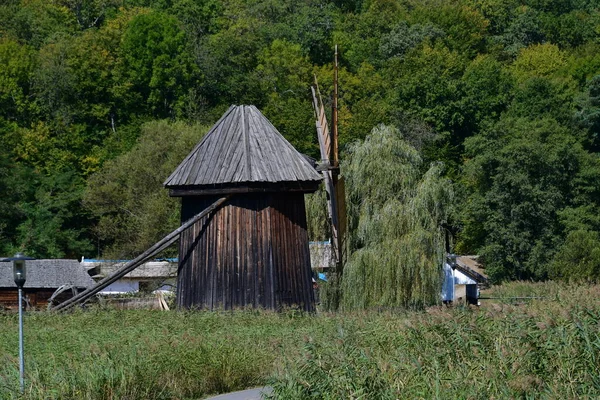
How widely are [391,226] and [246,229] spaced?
384 inches

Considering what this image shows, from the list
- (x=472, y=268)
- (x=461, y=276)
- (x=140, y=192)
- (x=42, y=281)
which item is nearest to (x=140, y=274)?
(x=42, y=281)

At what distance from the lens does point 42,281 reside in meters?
45.2

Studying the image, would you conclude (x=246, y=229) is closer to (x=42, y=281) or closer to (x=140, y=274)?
(x=42, y=281)

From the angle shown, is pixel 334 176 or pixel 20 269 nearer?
pixel 20 269

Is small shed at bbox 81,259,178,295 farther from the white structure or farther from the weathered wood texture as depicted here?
the weathered wood texture

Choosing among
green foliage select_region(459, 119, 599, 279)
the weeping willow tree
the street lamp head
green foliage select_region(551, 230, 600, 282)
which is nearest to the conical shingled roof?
the weeping willow tree

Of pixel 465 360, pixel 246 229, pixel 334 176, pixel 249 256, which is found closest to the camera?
pixel 465 360

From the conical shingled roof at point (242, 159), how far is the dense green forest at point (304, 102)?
11096 mm

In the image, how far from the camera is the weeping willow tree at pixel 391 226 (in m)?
34.3

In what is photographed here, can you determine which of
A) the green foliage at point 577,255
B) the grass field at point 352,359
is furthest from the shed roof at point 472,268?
the grass field at point 352,359

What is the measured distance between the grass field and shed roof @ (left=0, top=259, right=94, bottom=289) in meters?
24.6

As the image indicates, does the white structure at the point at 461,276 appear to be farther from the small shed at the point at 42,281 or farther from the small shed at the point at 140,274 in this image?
the small shed at the point at 42,281

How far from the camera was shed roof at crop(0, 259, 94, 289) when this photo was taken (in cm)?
4475

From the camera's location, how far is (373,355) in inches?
632
